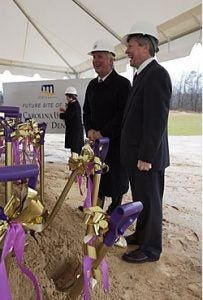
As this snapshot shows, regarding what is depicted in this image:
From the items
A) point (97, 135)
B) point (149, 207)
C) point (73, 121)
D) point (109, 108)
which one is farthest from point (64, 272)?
point (73, 121)

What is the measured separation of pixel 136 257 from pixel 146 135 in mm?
517

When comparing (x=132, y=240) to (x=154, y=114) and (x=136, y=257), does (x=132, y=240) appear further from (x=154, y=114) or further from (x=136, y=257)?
(x=154, y=114)

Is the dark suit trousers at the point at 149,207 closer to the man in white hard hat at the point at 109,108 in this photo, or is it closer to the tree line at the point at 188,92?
the man in white hard hat at the point at 109,108

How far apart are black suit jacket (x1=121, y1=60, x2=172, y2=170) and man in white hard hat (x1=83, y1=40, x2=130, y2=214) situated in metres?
0.34

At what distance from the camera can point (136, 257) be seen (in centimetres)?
130

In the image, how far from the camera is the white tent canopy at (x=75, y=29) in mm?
2279

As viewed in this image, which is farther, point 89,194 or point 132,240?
point 132,240

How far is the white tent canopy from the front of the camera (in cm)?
228

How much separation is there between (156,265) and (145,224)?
0.17 metres

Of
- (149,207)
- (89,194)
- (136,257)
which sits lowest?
(136,257)

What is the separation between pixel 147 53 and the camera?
130 centimetres

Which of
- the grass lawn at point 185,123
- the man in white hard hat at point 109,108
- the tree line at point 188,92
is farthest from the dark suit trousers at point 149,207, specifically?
the tree line at point 188,92

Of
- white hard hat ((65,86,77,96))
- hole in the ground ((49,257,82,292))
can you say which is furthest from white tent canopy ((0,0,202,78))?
hole in the ground ((49,257,82,292))

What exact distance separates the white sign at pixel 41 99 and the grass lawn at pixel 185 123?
1407mm
